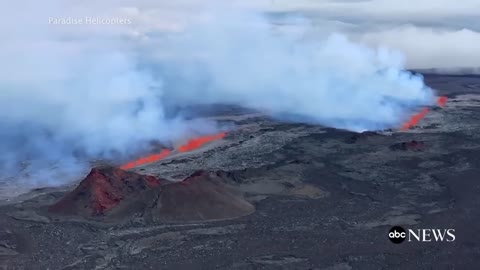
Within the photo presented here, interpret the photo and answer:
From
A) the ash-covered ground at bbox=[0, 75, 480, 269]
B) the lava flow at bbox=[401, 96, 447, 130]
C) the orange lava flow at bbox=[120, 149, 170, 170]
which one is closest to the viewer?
the ash-covered ground at bbox=[0, 75, 480, 269]

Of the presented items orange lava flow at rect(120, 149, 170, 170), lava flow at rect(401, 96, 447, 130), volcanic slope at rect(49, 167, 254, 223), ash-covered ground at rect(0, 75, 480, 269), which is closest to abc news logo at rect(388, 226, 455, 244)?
ash-covered ground at rect(0, 75, 480, 269)

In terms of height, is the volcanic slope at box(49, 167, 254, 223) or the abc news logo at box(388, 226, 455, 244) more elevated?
the volcanic slope at box(49, 167, 254, 223)

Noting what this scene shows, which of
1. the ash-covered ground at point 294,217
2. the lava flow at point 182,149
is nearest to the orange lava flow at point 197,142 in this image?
the lava flow at point 182,149

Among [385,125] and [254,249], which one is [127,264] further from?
[385,125]

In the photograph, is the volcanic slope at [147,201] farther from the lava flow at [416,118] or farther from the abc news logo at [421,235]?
the lava flow at [416,118]

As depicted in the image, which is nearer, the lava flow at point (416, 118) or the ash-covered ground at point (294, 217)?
the ash-covered ground at point (294, 217)

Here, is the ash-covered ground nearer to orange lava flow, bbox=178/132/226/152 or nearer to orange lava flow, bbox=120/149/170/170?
orange lava flow, bbox=120/149/170/170
